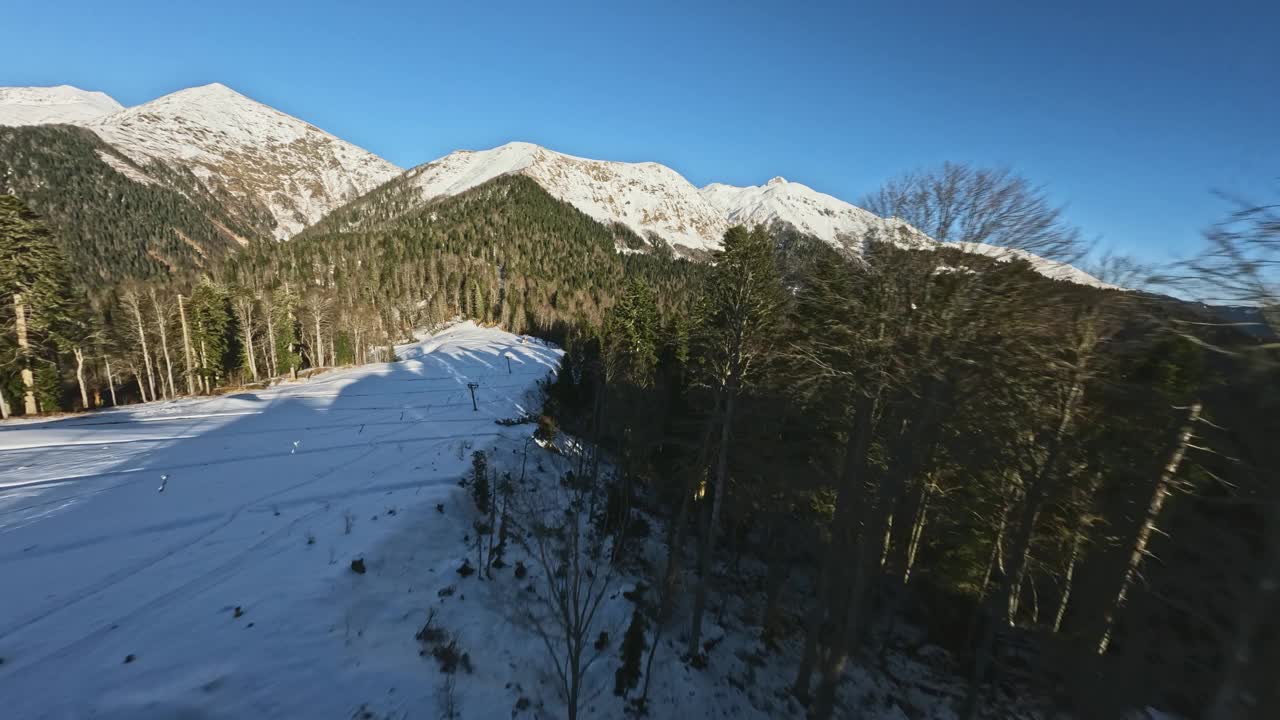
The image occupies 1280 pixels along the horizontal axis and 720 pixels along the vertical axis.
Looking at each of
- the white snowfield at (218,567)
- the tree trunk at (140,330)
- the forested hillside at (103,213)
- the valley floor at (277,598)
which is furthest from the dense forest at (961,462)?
the forested hillside at (103,213)

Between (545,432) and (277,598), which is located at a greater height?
(277,598)

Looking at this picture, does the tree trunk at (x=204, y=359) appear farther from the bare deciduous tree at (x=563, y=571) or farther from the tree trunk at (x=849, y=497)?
the tree trunk at (x=849, y=497)

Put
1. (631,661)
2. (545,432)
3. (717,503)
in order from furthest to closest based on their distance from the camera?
1. (545,432)
2. (717,503)
3. (631,661)

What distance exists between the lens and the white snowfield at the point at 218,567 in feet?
24.8

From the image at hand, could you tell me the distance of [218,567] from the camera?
410 inches

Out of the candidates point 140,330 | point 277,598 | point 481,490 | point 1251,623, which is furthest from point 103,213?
point 1251,623

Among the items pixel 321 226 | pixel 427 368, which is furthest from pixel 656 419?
pixel 321 226

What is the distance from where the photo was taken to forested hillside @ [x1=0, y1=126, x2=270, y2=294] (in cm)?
13512

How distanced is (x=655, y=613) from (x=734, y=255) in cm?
1211

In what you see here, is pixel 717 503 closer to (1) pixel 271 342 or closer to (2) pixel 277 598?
(2) pixel 277 598

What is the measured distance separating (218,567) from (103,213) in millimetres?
237298

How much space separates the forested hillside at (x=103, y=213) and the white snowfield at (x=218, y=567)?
513 feet

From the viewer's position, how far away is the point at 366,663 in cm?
934

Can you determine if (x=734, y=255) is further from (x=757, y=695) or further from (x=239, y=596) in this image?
(x=239, y=596)
